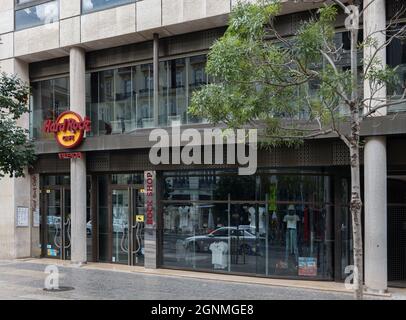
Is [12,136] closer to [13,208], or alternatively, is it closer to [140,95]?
[140,95]

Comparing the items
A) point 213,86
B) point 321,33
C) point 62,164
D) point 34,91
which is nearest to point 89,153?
point 62,164

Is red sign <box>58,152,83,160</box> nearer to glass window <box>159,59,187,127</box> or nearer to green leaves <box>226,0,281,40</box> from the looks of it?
glass window <box>159,59,187,127</box>

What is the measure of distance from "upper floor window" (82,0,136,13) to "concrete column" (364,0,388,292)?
25.1ft

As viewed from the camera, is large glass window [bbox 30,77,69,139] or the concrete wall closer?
the concrete wall

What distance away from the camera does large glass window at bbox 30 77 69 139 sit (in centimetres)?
1866

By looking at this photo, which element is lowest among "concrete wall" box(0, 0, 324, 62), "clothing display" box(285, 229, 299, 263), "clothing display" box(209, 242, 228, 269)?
"clothing display" box(209, 242, 228, 269)

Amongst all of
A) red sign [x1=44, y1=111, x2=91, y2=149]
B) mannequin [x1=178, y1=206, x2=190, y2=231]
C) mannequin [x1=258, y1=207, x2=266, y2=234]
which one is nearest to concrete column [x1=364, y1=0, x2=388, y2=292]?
mannequin [x1=258, y1=207, x2=266, y2=234]

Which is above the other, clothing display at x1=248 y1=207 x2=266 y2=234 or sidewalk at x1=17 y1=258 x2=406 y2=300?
clothing display at x1=248 y1=207 x2=266 y2=234

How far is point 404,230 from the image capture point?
13.1 metres

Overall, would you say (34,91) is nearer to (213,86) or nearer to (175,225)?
(175,225)

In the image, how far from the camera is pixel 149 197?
634 inches

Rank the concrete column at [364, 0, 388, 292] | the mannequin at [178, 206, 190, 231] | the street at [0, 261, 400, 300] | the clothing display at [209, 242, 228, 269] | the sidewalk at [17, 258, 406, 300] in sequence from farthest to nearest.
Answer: the mannequin at [178, 206, 190, 231] < the clothing display at [209, 242, 228, 269] < the sidewalk at [17, 258, 406, 300] < the concrete column at [364, 0, 388, 292] < the street at [0, 261, 400, 300]

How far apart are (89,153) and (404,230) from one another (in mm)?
9965

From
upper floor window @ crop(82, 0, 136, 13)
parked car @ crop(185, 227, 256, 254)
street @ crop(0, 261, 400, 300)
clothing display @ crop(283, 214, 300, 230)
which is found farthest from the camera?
upper floor window @ crop(82, 0, 136, 13)
